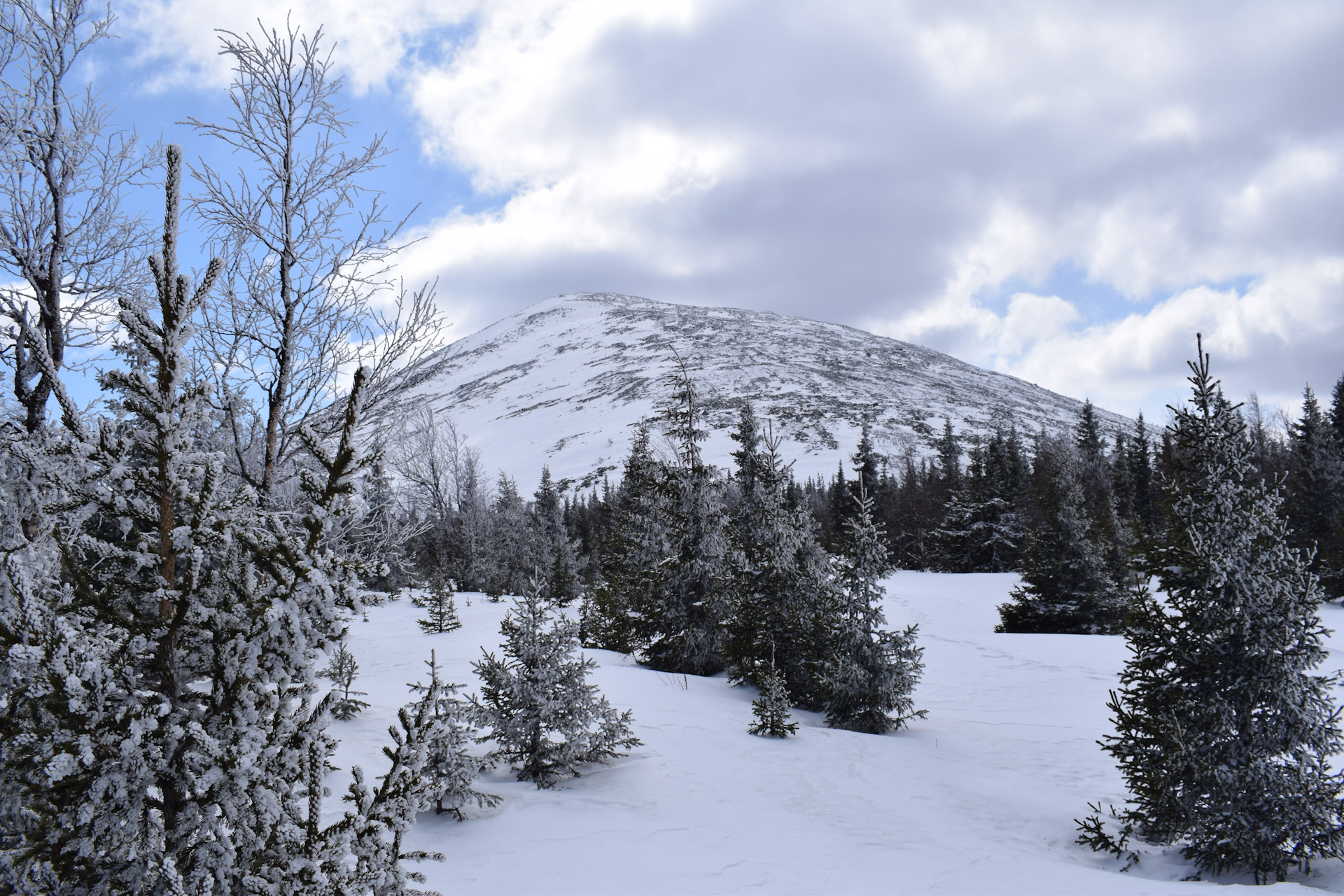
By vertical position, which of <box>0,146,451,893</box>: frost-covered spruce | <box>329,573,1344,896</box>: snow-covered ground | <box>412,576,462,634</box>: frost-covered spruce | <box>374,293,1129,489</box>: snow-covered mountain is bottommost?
<box>329,573,1344,896</box>: snow-covered ground

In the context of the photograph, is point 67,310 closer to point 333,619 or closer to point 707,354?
point 333,619

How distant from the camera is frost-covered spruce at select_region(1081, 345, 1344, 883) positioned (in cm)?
595

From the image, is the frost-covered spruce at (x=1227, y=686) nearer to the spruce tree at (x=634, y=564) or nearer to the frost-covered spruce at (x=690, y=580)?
the frost-covered spruce at (x=690, y=580)

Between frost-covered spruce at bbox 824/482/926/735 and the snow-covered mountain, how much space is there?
6837cm

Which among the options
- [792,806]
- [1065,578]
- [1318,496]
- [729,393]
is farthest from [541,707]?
[729,393]

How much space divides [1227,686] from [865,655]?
5333mm

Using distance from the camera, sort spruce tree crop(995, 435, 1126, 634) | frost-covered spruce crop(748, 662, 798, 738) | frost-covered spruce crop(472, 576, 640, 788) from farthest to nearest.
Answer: spruce tree crop(995, 435, 1126, 634) < frost-covered spruce crop(748, 662, 798, 738) < frost-covered spruce crop(472, 576, 640, 788)

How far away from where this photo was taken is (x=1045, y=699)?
1339 centimetres

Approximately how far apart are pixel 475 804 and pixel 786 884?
2.80 metres

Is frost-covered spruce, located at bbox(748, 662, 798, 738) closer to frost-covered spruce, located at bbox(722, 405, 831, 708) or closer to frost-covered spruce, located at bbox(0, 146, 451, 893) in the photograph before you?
frost-covered spruce, located at bbox(722, 405, 831, 708)

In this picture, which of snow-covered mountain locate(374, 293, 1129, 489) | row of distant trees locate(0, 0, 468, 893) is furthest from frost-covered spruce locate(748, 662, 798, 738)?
snow-covered mountain locate(374, 293, 1129, 489)

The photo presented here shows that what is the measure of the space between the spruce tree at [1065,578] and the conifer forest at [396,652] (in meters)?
2.84

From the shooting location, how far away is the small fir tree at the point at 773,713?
9.79 m

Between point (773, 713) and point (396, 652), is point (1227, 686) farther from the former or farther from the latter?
point (396, 652)
